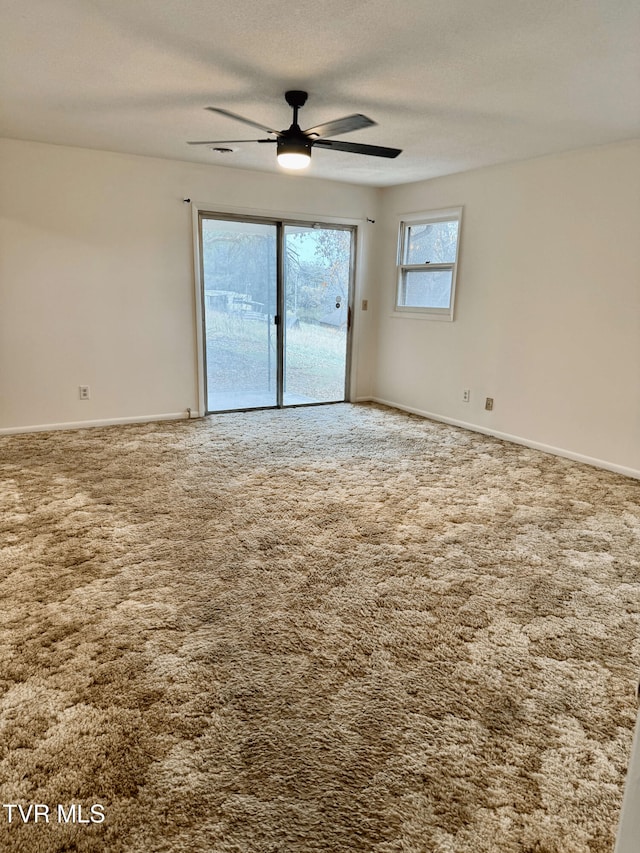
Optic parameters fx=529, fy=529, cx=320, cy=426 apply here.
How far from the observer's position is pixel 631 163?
3830mm

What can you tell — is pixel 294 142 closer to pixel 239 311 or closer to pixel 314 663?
pixel 239 311

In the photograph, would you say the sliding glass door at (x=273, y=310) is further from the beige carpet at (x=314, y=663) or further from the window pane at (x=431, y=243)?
the beige carpet at (x=314, y=663)

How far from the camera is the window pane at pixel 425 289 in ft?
18.4

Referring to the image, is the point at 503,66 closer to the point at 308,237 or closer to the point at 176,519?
the point at 176,519

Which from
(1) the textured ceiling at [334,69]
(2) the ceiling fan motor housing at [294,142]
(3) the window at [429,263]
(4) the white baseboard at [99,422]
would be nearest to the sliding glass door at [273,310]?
(4) the white baseboard at [99,422]

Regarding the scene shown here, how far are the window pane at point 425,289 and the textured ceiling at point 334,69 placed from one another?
5.03 ft

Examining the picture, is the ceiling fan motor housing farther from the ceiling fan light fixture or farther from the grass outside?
the grass outside

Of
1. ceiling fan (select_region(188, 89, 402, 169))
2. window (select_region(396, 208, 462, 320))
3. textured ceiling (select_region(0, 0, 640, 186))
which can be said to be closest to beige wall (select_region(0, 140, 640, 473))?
window (select_region(396, 208, 462, 320))

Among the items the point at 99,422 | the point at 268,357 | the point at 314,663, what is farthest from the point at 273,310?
the point at 314,663

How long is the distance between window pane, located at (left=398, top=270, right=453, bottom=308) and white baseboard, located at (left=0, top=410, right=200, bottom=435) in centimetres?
272

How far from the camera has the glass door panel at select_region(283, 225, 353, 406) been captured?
5.87 metres

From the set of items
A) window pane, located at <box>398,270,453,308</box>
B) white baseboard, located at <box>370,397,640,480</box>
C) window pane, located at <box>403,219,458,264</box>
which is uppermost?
window pane, located at <box>403,219,458,264</box>

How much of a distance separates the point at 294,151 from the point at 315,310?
9.69 ft

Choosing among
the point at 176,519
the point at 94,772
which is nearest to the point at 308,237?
the point at 176,519
